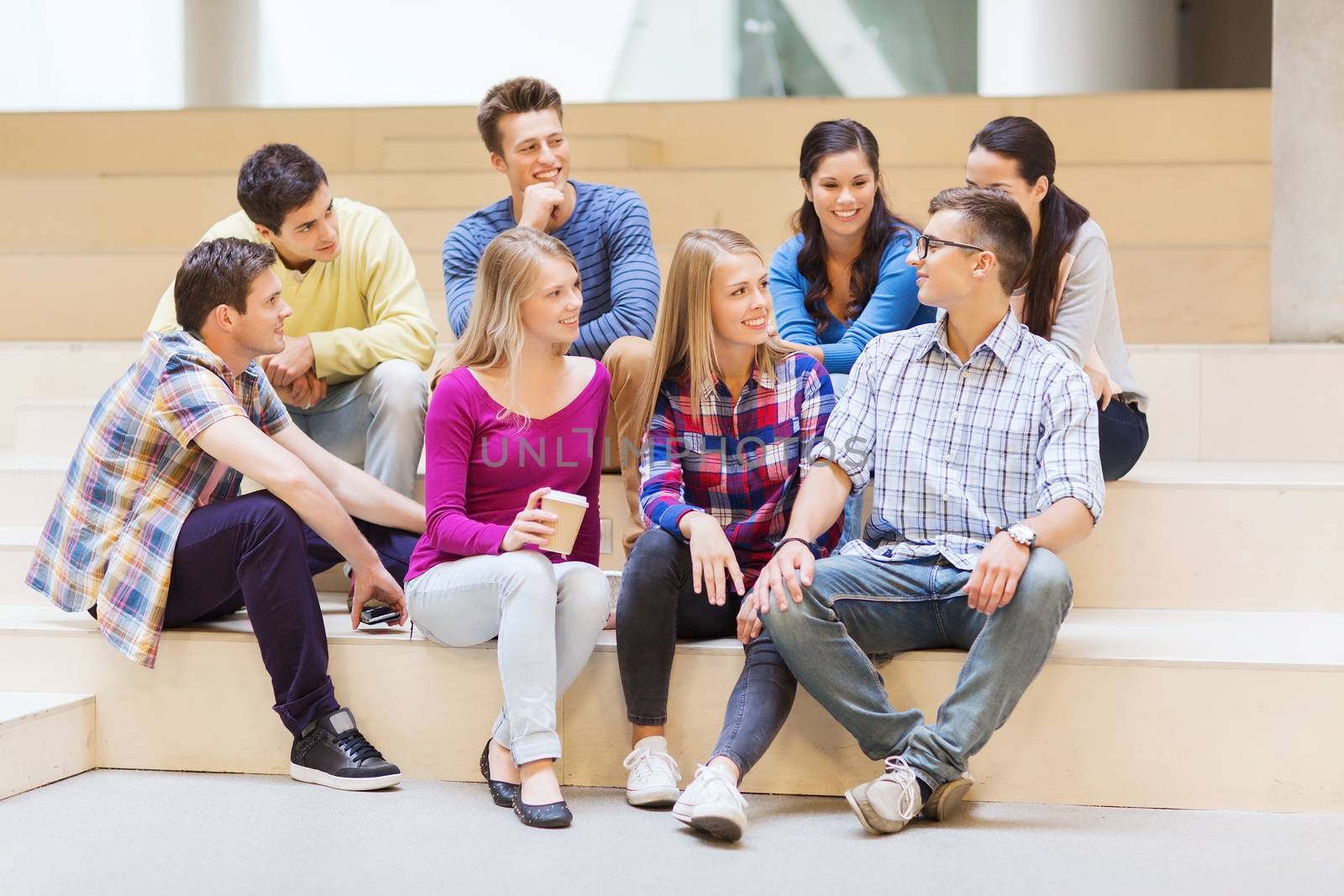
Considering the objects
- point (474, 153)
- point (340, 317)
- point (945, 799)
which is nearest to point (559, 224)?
point (340, 317)

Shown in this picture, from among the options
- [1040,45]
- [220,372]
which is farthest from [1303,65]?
[220,372]

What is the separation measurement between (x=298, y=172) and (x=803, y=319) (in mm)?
1072

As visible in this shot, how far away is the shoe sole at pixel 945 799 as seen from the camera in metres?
2.09

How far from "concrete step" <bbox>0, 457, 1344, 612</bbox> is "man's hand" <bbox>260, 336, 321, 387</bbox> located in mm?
638

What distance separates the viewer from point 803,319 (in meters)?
2.79

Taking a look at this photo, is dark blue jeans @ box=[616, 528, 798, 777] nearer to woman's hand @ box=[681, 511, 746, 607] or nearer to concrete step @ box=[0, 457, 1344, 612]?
woman's hand @ box=[681, 511, 746, 607]

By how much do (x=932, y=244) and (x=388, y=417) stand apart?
1143 mm

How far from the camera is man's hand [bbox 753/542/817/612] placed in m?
2.12

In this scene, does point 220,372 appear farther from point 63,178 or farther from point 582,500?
point 63,178

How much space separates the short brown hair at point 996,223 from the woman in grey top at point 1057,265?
0.98 ft

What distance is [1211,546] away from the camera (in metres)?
2.63

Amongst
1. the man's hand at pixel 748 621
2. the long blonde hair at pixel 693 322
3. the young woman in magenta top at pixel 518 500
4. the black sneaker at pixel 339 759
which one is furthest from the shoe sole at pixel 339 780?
the long blonde hair at pixel 693 322

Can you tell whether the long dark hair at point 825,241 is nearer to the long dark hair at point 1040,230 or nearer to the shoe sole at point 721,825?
the long dark hair at point 1040,230

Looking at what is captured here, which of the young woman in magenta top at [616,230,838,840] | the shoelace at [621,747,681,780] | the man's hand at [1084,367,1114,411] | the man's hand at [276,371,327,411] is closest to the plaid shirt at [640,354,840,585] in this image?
the young woman in magenta top at [616,230,838,840]
